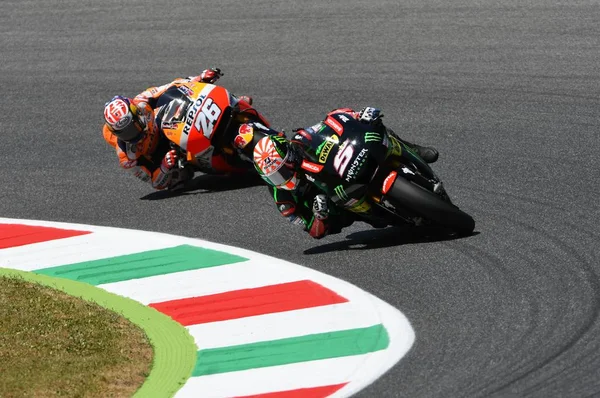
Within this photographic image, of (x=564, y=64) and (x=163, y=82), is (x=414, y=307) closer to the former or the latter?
(x=564, y=64)

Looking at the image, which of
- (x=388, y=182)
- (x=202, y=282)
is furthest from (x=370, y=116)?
(x=202, y=282)

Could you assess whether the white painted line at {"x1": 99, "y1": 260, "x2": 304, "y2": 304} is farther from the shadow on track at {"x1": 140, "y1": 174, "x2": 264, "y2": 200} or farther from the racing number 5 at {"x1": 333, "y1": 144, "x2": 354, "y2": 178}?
the shadow on track at {"x1": 140, "y1": 174, "x2": 264, "y2": 200}

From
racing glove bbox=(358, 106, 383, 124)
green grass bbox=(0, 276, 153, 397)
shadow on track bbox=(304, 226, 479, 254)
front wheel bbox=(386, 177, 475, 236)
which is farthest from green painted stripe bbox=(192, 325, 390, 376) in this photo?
racing glove bbox=(358, 106, 383, 124)

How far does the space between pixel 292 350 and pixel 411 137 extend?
5.49 m

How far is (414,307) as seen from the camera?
9359 millimetres

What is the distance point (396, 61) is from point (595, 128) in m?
3.42

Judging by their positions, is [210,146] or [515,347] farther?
[210,146]

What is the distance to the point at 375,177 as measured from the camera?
34.0 ft

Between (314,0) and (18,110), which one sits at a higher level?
(314,0)

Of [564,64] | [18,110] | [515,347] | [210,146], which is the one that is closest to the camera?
[515,347]

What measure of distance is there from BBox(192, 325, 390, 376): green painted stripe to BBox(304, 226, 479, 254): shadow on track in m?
1.95

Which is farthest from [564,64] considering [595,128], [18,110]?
[18,110]

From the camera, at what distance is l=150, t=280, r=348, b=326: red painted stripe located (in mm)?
9680

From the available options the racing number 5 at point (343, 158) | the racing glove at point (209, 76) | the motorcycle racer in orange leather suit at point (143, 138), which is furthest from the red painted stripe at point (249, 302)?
the racing glove at point (209, 76)
